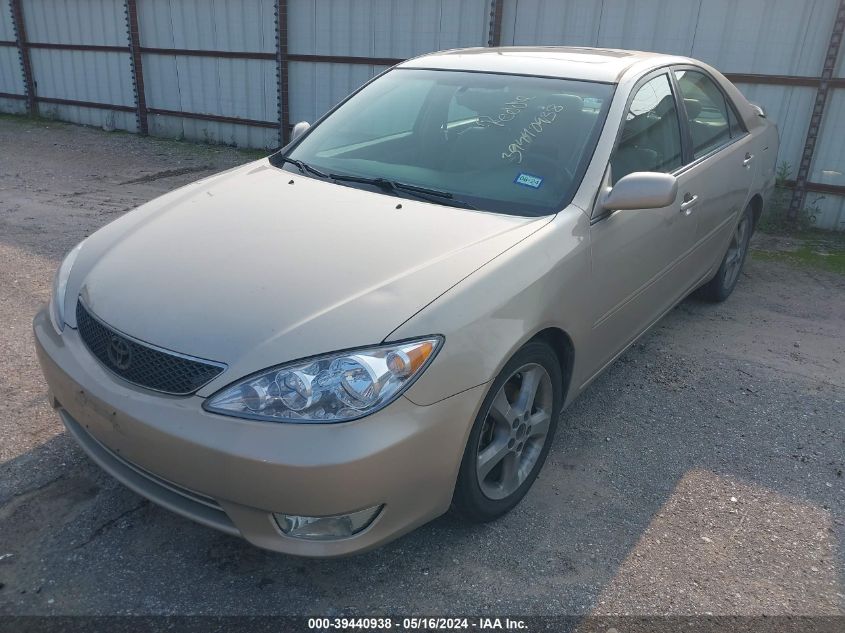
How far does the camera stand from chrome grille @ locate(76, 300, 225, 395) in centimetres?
217

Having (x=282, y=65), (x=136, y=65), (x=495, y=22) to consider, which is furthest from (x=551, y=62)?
(x=136, y=65)

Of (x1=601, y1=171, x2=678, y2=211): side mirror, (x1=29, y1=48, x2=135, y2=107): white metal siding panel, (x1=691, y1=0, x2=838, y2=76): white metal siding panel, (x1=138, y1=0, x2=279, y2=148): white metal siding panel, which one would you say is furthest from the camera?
(x1=29, y1=48, x2=135, y2=107): white metal siding panel

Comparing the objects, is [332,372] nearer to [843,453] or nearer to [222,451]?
[222,451]

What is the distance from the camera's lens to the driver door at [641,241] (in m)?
3.07

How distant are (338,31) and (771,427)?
7.80 meters

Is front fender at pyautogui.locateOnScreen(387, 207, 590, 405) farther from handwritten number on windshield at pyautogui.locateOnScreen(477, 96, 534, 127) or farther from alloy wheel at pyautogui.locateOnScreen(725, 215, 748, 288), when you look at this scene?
alloy wheel at pyautogui.locateOnScreen(725, 215, 748, 288)

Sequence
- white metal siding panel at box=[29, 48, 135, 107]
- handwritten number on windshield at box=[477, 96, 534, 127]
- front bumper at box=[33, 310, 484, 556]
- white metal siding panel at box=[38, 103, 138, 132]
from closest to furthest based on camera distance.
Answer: front bumper at box=[33, 310, 484, 556]
handwritten number on windshield at box=[477, 96, 534, 127]
white metal siding panel at box=[29, 48, 135, 107]
white metal siding panel at box=[38, 103, 138, 132]

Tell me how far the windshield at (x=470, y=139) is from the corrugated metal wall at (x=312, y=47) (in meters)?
4.63

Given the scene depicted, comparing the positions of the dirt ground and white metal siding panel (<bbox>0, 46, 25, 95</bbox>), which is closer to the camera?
the dirt ground

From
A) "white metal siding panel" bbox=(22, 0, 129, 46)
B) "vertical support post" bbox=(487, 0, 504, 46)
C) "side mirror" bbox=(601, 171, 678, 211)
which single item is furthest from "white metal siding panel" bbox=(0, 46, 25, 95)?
"side mirror" bbox=(601, 171, 678, 211)

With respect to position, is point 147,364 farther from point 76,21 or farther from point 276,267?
point 76,21

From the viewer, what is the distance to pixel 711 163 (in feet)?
13.4

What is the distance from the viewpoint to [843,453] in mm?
3363

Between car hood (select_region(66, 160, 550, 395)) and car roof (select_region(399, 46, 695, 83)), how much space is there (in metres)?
1.06
